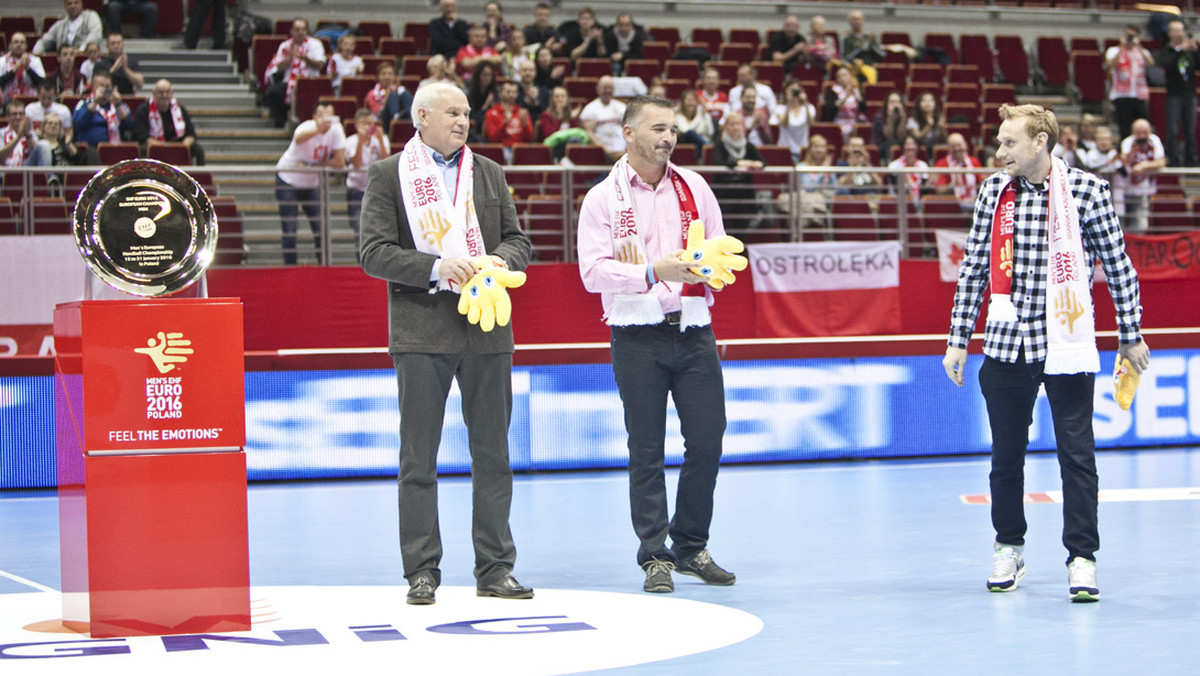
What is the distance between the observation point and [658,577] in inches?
217

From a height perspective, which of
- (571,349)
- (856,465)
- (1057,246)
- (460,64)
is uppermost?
(460,64)

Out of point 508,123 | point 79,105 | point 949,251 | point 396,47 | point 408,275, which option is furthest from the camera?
point 396,47

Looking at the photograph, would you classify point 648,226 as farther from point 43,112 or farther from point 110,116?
point 43,112

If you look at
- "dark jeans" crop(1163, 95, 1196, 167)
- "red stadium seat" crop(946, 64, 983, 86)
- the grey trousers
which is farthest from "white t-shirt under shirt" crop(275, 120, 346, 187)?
"dark jeans" crop(1163, 95, 1196, 167)

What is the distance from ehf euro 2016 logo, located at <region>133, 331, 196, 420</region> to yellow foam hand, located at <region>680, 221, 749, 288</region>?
1.85 meters

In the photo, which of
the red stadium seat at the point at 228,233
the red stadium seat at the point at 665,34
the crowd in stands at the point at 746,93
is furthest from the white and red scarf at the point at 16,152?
the red stadium seat at the point at 665,34

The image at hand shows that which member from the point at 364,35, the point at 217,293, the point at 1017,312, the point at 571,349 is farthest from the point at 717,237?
the point at 364,35

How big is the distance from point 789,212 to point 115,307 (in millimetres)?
8439

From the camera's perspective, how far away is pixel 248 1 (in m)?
16.7

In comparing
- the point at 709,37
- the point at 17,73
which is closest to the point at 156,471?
the point at 17,73

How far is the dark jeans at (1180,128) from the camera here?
1620cm

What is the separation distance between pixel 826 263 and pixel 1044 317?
702cm

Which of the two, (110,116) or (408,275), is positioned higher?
(110,116)

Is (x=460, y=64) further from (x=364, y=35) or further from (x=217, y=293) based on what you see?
(x=217, y=293)
